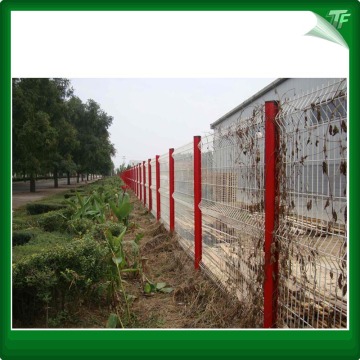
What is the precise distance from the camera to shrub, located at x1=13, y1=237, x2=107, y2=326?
360 centimetres

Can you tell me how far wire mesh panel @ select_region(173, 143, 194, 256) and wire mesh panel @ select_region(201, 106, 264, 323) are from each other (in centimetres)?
72

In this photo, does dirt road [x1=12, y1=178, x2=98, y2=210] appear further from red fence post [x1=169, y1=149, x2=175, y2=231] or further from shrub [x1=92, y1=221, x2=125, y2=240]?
shrub [x1=92, y1=221, x2=125, y2=240]

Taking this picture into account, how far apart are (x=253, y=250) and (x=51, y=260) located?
80.0 inches

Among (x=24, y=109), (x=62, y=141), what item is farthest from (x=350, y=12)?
(x=62, y=141)

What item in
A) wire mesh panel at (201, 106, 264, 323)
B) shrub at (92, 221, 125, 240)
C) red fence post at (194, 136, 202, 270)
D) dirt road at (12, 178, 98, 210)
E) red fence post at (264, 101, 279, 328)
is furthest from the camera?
dirt road at (12, 178, 98, 210)

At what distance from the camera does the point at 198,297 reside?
4.32 metres

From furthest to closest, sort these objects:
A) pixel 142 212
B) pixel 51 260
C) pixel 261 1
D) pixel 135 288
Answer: pixel 142 212 → pixel 135 288 → pixel 51 260 → pixel 261 1

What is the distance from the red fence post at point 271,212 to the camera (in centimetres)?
280

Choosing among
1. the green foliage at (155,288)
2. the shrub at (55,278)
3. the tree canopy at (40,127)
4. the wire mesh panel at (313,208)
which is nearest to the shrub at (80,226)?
the green foliage at (155,288)

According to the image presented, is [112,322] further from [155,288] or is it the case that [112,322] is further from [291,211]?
[291,211]

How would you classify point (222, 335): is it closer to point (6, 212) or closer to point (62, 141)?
point (6, 212)

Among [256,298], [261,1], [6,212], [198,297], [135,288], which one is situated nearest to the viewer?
[261,1]

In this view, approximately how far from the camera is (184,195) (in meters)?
6.27

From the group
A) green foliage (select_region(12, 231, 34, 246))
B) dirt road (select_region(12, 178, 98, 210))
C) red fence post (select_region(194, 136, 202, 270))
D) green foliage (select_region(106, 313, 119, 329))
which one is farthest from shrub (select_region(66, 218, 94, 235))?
dirt road (select_region(12, 178, 98, 210))
